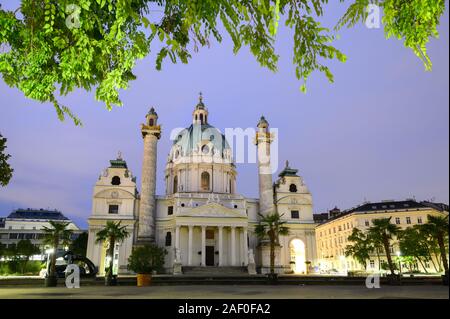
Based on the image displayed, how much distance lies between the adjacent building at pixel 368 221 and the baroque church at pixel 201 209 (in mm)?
16815

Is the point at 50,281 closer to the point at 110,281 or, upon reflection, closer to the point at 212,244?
the point at 110,281

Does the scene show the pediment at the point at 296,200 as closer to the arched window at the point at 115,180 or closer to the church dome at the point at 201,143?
the church dome at the point at 201,143

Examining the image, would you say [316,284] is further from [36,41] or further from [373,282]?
[36,41]

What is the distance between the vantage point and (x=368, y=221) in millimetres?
80750

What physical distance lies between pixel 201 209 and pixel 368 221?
43.8m

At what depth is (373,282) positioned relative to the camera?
3384 centimetres

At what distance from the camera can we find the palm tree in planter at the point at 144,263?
32188 millimetres

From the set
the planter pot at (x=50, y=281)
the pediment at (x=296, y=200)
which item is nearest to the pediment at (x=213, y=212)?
the pediment at (x=296, y=200)

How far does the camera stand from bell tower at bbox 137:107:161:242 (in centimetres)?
5759

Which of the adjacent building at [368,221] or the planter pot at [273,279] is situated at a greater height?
the adjacent building at [368,221]

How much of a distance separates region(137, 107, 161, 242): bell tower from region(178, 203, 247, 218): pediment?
606 centimetres

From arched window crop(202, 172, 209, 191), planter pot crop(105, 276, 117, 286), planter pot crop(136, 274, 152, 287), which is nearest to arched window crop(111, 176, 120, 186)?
arched window crop(202, 172, 209, 191)
